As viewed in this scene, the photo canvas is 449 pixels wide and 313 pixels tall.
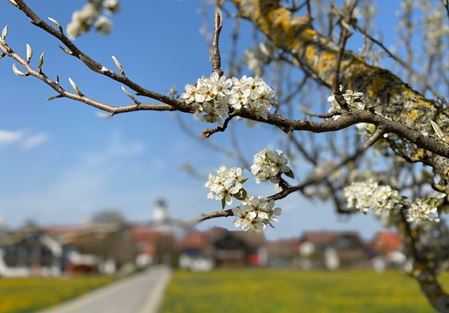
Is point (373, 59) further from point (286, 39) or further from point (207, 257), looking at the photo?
point (207, 257)

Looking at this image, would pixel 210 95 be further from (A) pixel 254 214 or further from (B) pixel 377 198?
(B) pixel 377 198

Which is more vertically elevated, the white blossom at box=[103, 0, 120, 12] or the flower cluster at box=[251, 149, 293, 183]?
the white blossom at box=[103, 0, 120, 12]

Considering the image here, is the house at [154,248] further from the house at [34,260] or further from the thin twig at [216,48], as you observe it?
the thin twig at [216,48]

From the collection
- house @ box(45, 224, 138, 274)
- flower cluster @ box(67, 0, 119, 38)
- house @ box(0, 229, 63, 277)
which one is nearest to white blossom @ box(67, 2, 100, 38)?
flower cluster @ box(67, 0, 119, 38)

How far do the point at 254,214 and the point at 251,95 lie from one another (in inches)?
16.0

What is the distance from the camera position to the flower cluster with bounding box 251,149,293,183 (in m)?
2.30

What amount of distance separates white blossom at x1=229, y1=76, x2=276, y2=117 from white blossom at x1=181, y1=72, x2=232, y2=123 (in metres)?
0.02

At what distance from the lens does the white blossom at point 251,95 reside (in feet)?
6.53

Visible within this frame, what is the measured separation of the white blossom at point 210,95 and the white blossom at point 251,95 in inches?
0.9

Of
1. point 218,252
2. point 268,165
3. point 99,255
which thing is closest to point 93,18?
point 268,165

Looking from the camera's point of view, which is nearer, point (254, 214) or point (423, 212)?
point (254, 214)

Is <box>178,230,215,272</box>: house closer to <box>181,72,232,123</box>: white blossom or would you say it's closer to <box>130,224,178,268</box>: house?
<box>130,224,178,268</box>: house

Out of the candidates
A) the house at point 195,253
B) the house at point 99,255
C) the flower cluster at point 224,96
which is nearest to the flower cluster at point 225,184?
the flower cluster at point 224,96

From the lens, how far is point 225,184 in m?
2.21
